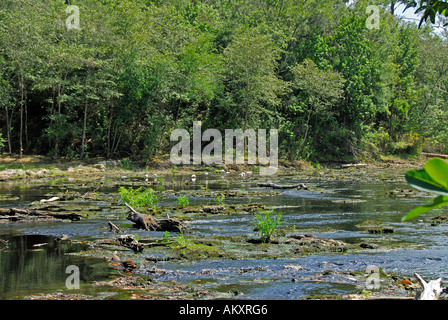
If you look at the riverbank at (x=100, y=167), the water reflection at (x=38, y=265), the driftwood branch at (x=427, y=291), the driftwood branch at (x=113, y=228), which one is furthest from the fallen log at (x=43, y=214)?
the riverbank at (x=100, y=167)

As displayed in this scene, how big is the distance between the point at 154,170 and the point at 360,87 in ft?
74.2

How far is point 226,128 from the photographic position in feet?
145

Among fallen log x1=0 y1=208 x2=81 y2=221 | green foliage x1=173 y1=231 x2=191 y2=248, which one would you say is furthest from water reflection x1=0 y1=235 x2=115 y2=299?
fallen log x1=0 y1=208 x2=81 y2=221

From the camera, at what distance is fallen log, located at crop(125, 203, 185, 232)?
42.6ft

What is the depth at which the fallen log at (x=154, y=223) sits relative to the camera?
12984mm

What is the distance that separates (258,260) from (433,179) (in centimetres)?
824

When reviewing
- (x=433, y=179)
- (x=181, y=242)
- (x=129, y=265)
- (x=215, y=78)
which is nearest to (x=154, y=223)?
(x=181, y=242)

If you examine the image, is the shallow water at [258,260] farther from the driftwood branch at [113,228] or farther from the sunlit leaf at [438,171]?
the sunlit leaf at [438,171]

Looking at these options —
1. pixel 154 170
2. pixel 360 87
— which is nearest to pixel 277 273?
pixel 154 170

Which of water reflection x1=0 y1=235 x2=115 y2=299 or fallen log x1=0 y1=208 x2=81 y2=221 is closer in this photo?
water reflection x1=0 y1=235 x2=115 y2=299

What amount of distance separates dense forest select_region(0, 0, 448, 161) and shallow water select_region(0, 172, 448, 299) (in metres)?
17.0

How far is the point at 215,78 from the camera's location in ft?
142

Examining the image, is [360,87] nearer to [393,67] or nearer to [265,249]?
[393,67]

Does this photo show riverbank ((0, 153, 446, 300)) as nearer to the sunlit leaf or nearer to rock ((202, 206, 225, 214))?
rock ((202, 206, 225, 214))
